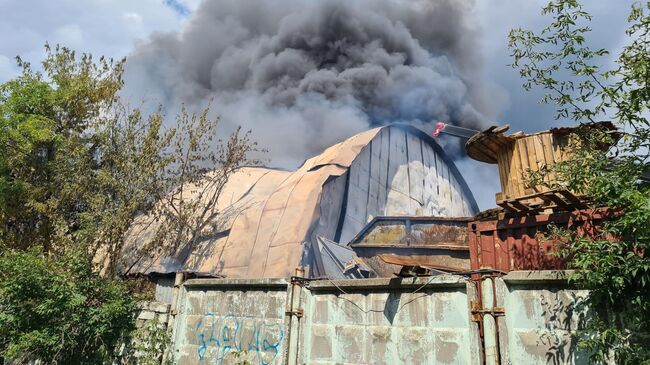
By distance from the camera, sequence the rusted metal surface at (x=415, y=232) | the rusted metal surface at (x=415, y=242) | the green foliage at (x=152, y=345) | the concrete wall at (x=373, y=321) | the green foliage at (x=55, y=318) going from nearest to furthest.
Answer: the concrete wall at (x=373, y=321) → the green foliage at (x=152, y=345) → the green foliage at (x=55, y=318) → the rusted metal surface at (x=415, y=242) → the rusted metal surface at (x=415, y=232)

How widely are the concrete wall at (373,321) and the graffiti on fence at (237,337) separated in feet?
0.05

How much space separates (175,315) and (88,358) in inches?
70.1

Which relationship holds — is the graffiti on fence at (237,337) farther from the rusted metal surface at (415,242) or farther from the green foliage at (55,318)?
the rusted metal surface at (415,242)

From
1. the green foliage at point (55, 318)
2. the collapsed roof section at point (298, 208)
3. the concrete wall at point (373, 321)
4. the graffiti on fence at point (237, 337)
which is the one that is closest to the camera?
the concrete wall at point (373, 321)

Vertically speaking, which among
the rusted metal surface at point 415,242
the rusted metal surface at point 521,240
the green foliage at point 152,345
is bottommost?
the green foliage at point 152,345

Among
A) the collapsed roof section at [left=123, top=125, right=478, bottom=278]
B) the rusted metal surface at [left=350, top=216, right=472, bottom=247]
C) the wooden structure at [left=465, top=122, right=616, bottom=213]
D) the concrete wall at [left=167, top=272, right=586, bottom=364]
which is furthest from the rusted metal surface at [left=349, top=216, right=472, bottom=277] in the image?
the concrete wall at [left=167, top=272, right=586, bottom=364]

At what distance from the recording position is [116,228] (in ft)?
37.7

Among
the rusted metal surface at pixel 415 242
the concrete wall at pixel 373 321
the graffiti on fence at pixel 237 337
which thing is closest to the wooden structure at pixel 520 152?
the concrete wall at pixel 373 321

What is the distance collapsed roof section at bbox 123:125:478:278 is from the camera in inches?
479

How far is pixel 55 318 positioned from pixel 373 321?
541cm

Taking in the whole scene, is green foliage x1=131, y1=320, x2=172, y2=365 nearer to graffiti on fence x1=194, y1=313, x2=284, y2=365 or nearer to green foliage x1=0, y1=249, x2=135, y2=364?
green foliage x1=0, y1=249, x2=135, y2=364

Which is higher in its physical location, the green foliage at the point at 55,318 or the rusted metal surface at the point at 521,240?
the rusted metal surface at the point at 521,240

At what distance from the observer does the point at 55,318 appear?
7531mm

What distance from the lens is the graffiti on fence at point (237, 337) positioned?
624 cm
